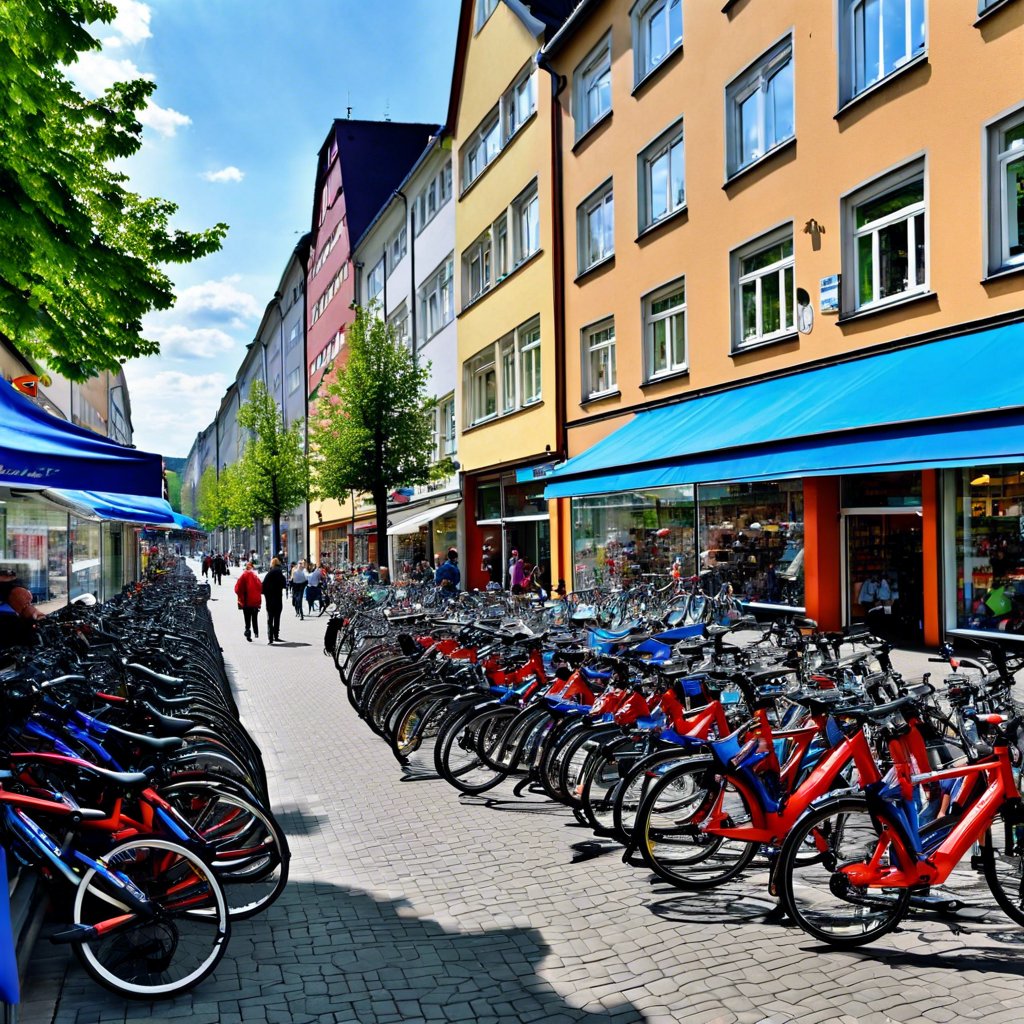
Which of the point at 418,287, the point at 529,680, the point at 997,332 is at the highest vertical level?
the point at 418,287

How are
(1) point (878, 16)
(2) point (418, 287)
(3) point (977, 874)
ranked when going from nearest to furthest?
(3) point (977, 874) < (1) point (878, 16) < (2) point (418, 287)

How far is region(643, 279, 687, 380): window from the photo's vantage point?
55.6 feet

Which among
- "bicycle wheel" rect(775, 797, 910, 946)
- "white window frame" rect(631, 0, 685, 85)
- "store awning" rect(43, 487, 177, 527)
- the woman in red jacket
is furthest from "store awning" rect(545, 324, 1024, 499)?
the woman in red jacket

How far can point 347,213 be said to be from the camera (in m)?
43.1

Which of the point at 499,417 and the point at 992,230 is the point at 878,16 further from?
the point at 499,417

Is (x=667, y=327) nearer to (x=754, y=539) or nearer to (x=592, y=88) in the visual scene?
(x=754, y=539)

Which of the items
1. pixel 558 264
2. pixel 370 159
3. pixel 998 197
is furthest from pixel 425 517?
pixel 370 159

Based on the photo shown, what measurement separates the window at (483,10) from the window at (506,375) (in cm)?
835

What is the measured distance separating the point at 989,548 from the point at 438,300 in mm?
22448

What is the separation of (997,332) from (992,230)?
3.86 feet

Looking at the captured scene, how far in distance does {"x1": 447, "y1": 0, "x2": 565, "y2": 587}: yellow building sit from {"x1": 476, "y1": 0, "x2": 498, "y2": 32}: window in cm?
5

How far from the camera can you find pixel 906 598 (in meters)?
12.6

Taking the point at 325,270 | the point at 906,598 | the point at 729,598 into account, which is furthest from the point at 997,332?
the point at 325,270

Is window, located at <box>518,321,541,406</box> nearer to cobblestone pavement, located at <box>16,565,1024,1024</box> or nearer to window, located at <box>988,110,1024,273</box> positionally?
window, located at <box>988,110,1024,273</box>
